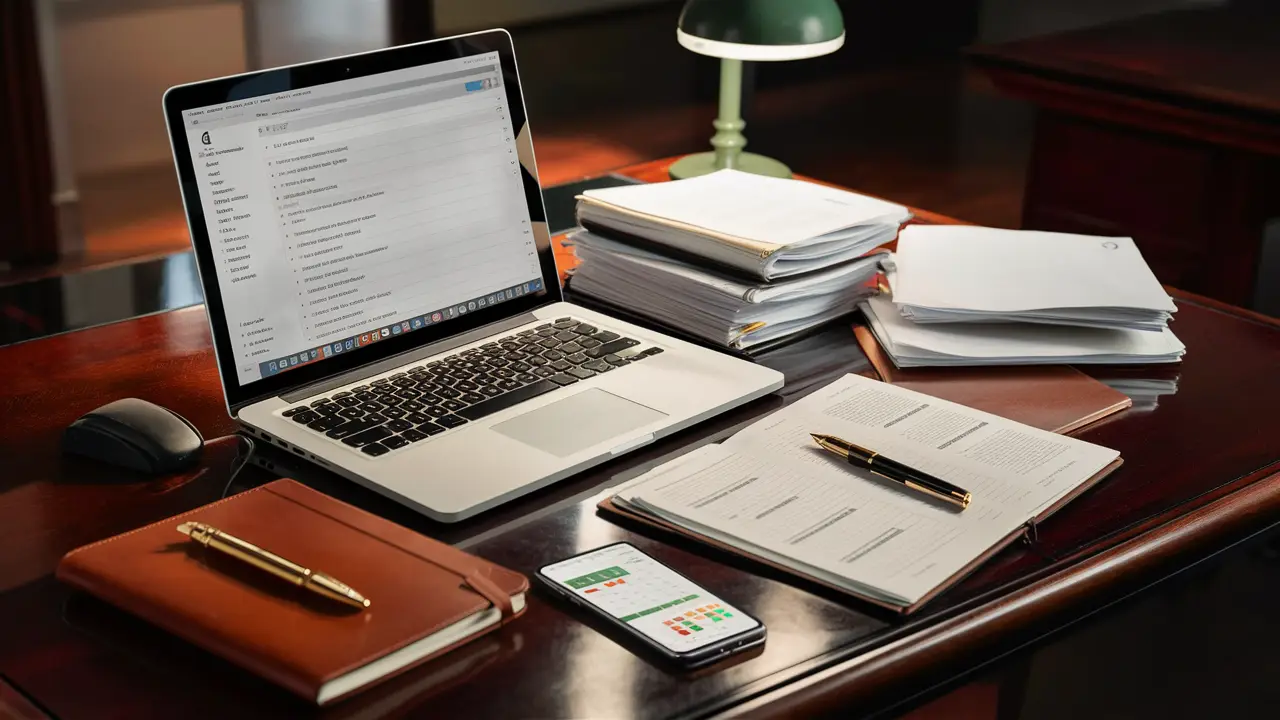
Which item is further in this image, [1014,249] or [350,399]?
[1014,249]

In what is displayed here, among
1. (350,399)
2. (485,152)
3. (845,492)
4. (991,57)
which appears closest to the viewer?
(845,492)

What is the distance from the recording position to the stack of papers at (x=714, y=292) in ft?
3.76

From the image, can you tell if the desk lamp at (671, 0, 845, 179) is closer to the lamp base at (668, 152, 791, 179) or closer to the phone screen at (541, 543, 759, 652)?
the lamp base at (668, 152, 791, 179)

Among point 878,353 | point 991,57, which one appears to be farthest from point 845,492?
point 991,57

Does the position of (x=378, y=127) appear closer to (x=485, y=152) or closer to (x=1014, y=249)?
(x=485, y=152)

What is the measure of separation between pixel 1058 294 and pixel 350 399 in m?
0.63

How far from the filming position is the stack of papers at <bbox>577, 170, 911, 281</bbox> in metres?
1.16

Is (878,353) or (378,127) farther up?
(378,127)

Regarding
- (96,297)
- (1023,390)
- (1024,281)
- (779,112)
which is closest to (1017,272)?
(1024,281)

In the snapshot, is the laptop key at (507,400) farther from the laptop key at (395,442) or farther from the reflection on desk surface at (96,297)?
the reflection on desk surface at (96,297)

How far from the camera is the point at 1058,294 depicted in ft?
3.85

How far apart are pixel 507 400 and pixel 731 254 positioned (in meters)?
0.27

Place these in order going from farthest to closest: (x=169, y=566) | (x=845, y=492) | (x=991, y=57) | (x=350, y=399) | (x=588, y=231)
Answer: (x=991, y=57) → (x=588, y=231) → (x=350, y=399) → (x=845, y=492) → (x=169, y=566)

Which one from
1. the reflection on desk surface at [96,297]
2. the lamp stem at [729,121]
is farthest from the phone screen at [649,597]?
the lamp stem at [729,121]
